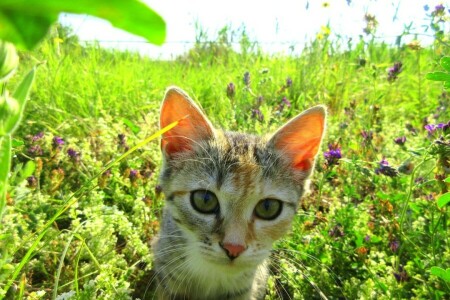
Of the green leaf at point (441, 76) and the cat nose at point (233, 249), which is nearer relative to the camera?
the green leaf at point (441, 76)

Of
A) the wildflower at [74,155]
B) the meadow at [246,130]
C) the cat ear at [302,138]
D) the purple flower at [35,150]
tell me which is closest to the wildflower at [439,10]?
the meadow at [246,130]

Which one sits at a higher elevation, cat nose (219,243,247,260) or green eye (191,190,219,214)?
green eye (191,190,219,214)

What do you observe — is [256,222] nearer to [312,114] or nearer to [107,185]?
[312,114]

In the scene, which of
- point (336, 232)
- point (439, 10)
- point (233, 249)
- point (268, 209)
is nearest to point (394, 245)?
point (336, 232)

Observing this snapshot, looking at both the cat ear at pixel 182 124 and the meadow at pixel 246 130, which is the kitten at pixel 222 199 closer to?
the cat ear at pixel 182 124

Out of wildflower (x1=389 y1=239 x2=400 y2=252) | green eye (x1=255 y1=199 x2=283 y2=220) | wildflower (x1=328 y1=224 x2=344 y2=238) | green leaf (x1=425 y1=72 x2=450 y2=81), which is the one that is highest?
green leaf (x1=425 y1=72 x2=450 y2=81)

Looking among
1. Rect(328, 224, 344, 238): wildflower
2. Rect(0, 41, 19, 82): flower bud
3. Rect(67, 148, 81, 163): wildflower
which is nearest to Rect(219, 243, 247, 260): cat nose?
Rect(328, 224, 344, 238): wildflower

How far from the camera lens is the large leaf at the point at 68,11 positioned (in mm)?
239

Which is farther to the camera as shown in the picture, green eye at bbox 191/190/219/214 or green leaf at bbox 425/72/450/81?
green eye at bbox 191/190/219/214

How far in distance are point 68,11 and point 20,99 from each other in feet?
0.74

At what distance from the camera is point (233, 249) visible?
181 cm

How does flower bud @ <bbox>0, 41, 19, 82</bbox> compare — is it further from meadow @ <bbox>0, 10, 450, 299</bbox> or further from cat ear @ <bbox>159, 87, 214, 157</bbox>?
cat ear @ <bbox>159, 87, 214, 157</bbox>

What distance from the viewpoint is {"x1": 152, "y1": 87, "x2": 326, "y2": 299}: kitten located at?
1.91m

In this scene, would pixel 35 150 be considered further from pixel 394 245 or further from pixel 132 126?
pixel 394 245
